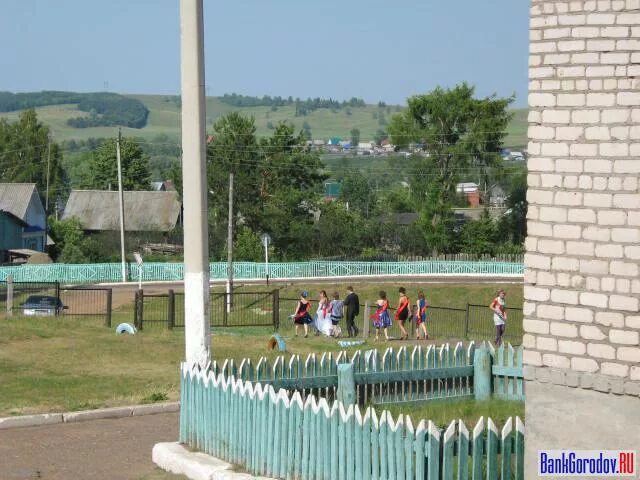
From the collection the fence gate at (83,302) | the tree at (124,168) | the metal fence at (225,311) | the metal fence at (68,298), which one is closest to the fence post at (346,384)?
the metal fence at (225,311)

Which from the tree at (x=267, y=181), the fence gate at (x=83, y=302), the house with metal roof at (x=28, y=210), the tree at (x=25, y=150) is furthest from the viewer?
the tree at (x=25, y=150)

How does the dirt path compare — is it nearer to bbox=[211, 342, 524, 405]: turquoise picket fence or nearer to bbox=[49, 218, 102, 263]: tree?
bbox=[211, 342, 524, 405]: turquoise picket fence

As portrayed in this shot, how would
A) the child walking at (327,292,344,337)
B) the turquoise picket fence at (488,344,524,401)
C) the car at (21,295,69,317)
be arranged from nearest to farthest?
the turquoise picket fence at (488,344,524,401)
the child walking at (327,292,344,337)
the car at (21,295,69,317)

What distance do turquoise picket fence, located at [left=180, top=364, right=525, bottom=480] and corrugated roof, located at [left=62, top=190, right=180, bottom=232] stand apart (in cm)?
7642

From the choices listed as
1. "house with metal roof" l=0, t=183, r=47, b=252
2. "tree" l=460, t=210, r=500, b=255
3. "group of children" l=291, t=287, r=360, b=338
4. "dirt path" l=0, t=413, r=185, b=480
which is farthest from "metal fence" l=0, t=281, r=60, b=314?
"tree" l=460, t=210, r=500, b=255

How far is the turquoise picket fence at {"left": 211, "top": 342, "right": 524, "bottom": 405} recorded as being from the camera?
44.9 ft

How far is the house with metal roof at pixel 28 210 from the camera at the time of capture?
83.2 m

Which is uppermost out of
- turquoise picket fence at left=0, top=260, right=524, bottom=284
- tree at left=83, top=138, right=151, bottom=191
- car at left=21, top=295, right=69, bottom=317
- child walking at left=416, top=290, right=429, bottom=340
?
tree at left=83, top=138, right=151, bottom=191

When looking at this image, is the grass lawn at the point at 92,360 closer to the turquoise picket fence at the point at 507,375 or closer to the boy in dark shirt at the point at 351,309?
the boy in dark shirt at the point at 351,309

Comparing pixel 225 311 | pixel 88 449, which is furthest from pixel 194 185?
pixel 225 311

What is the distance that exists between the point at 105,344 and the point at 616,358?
1565 cm

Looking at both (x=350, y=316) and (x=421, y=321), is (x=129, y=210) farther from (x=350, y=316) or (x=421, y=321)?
(x=421, y=321)

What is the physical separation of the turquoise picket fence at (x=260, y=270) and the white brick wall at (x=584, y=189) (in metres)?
53.2

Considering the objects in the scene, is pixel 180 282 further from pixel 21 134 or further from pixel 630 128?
pixel 21 134
